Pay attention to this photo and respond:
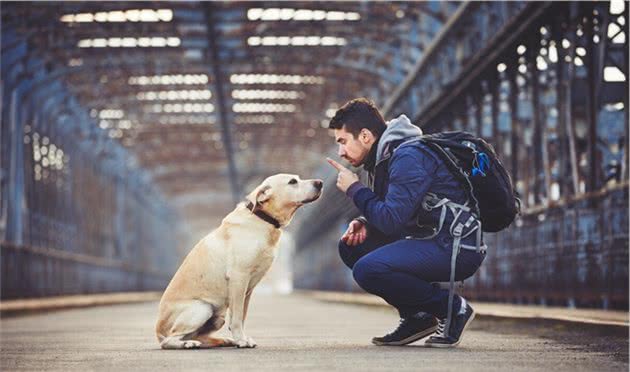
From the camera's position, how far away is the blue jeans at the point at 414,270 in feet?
20.6

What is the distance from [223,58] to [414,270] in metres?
19.0

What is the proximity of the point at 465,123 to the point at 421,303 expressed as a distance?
1401 cm

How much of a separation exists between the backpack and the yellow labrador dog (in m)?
0.85

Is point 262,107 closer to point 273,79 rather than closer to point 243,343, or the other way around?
point 273,79

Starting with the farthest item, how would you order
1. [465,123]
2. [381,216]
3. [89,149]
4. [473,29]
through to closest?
[89,149] < [465,123] < [473,29] < [381,216]

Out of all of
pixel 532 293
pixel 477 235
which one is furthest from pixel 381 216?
pixel 532 293

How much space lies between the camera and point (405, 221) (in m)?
6.16

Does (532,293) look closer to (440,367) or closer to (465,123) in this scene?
(465,123)

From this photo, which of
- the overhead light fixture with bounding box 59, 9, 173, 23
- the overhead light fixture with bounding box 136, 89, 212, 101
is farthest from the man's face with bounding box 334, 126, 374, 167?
the overhead light fixture with bounding box 136, 89, 212, 101

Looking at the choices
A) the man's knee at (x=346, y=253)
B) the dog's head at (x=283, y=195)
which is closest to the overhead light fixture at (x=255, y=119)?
the man's knee at (x=346, y=253)

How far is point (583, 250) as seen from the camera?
12.1m

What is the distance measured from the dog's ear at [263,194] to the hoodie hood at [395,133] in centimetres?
66

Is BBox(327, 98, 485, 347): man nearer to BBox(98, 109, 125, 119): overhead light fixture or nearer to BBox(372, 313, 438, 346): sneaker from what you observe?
BBox(372, 313, 438, 346): sneaker

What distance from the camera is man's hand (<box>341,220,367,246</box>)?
673cm
